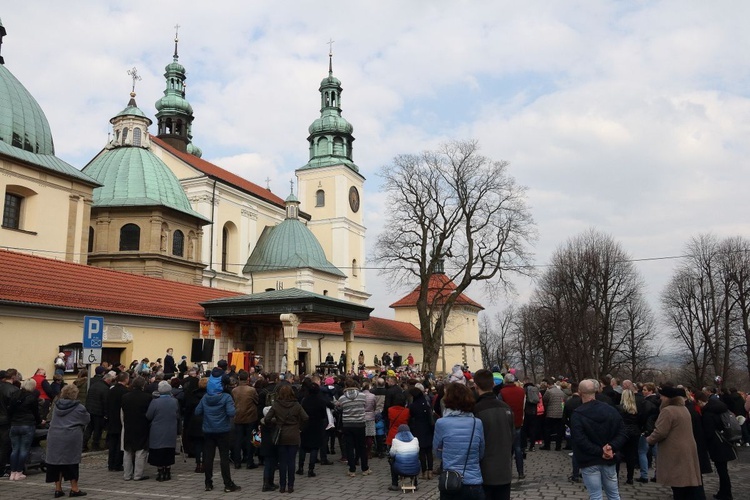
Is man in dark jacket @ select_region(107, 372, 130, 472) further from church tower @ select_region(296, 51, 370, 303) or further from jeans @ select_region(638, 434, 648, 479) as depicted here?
church tower @ select_region(296, 51, 370, 303)

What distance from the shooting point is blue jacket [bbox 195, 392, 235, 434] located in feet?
31.3

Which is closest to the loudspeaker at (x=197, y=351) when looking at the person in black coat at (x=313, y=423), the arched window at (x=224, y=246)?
the person in black coat at (x=313, y=423)

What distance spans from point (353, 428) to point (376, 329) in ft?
100

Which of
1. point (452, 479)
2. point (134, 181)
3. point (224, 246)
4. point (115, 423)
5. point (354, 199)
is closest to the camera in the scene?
point (452, 479)

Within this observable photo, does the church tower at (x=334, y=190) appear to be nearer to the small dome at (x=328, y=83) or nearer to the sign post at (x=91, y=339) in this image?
the small dome at (x=328, y=83)

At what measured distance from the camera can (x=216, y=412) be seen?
9555 millimetres

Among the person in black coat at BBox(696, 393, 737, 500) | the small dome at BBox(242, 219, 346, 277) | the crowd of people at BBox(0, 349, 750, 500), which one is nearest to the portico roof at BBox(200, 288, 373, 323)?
the crowd of people at BBox(0, 349, 750, 500)

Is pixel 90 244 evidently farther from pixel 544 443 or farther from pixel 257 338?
pixel 544 443

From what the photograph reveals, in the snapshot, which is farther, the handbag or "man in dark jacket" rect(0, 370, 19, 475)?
"man in dark jacket" rect(0, 370, 19, 475)

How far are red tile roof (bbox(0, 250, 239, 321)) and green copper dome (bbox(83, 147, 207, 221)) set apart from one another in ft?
42.9

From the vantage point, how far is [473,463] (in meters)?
5.55

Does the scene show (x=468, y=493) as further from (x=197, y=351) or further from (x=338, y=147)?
(x=338, y=147)

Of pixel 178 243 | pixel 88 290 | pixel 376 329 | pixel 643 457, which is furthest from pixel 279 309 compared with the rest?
pixel 376 329

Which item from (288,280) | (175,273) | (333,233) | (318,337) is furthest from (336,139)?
(318,337)
